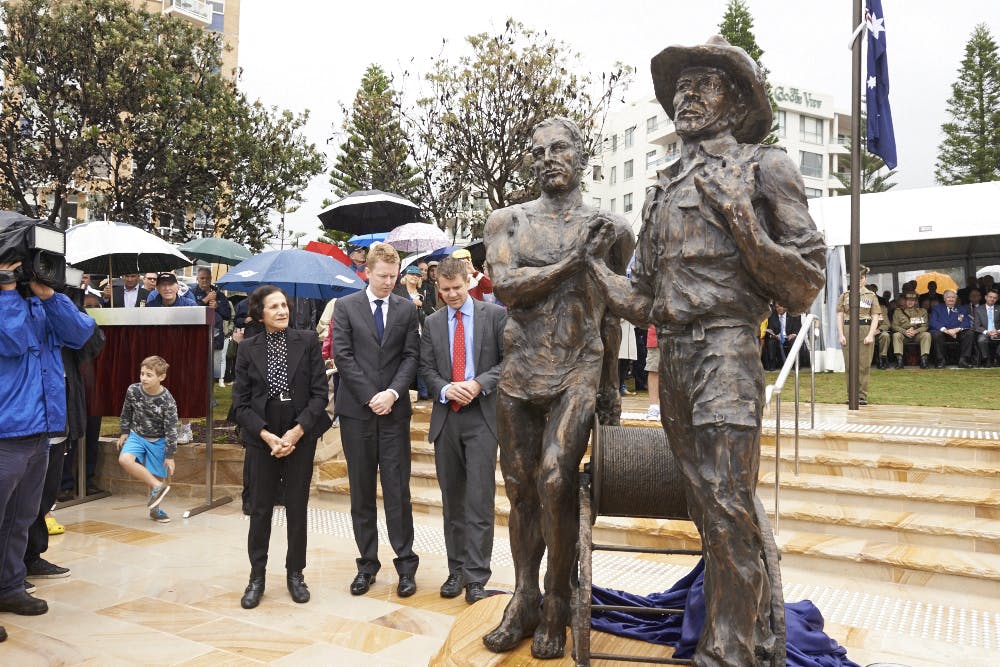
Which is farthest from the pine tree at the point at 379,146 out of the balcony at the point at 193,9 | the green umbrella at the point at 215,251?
the balcony at the point at 193,9

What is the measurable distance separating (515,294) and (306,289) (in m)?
6.69

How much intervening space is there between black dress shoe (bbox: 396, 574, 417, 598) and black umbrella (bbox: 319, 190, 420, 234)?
654 centimetres

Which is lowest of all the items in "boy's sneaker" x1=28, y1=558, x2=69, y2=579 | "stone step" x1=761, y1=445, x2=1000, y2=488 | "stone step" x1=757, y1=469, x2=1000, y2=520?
"boy's sneaker" x1=28, y1=558, x2=69, y2=579

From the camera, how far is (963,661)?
13.4ft

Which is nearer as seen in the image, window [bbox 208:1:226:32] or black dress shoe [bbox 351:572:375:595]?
black dress shoe [bbox 351:572:375:595]

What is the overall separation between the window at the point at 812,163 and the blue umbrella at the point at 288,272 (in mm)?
46446

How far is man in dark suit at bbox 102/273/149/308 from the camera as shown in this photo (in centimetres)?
1010

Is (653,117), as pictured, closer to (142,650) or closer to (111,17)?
(111,17)

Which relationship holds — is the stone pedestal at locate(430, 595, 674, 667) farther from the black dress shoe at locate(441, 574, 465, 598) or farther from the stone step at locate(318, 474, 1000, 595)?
the stone step at locate(318, 474, 1000, 595)

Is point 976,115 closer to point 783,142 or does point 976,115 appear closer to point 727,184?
point 783,142

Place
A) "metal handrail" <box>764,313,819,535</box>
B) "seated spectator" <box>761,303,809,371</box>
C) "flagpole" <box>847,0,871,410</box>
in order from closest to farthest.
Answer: "metal handrail" <box>764,313,819,535</box>
"flagpole" <box>847,0,871,410</box>
"seated spectator" <box>761,303,809,371</box>

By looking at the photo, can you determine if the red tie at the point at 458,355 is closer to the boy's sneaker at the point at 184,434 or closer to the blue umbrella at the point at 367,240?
the boy's sneaker at the point at 184,434

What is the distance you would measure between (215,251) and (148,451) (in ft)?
15.9

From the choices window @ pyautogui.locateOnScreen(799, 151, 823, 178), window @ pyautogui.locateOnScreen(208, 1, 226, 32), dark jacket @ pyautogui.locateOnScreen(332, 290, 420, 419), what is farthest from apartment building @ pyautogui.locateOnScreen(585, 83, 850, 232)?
dark jacket @ pyautogui.locateOnScreen(332, 290, 420, 419)
